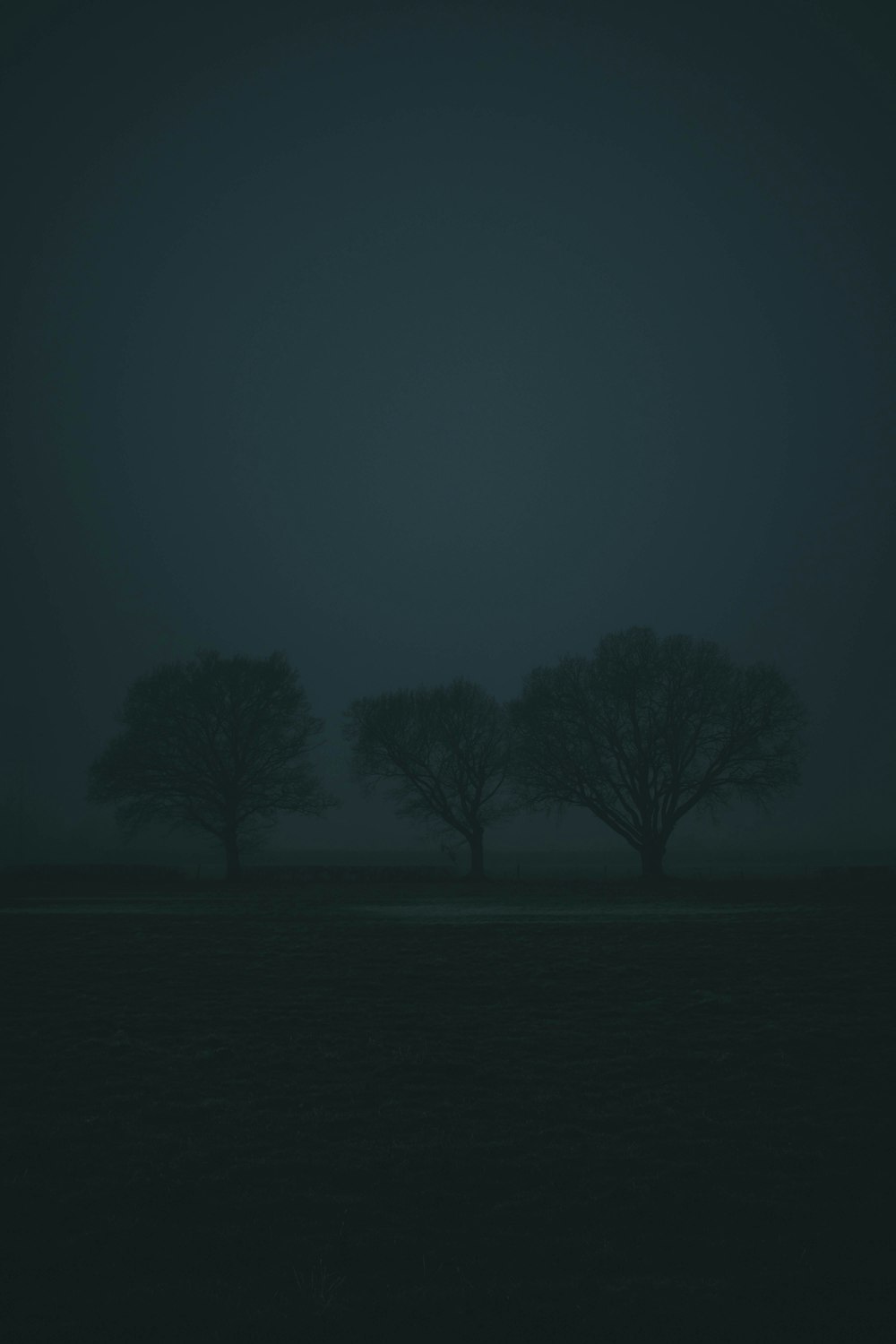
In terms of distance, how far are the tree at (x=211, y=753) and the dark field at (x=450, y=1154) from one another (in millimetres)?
38695

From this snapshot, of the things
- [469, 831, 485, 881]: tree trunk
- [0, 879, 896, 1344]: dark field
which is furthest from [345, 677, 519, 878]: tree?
[0, 879, 896, 1344]: dark field

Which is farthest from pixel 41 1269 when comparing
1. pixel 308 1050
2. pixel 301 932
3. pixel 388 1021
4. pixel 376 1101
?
pixel 301 932

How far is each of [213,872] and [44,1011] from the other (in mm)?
60613

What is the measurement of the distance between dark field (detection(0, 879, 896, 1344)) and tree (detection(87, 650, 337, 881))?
38695 mm

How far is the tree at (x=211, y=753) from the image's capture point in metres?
57.1

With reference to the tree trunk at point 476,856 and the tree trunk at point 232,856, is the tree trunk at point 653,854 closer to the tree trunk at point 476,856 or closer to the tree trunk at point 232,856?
the tree trunk at point 476,856

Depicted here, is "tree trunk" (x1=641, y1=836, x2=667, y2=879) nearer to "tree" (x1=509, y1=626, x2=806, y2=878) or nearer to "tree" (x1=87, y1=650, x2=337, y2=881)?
"tree" (x1=509, y1=626, x2=806, y2=878)

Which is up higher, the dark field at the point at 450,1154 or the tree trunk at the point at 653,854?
the tree trunk at the point at 653,854

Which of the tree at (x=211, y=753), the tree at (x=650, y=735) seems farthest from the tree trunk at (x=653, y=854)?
the tree at (x=211, y=753)

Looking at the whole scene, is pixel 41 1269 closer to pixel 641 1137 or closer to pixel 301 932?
pixel 641 1137

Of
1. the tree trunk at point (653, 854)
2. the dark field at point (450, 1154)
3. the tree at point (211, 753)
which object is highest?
the tree at point (211, 753)

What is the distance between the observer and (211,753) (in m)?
58.3

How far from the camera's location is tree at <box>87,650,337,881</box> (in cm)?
5706

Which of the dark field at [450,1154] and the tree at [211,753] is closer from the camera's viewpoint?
the dark field at [450,1154]
